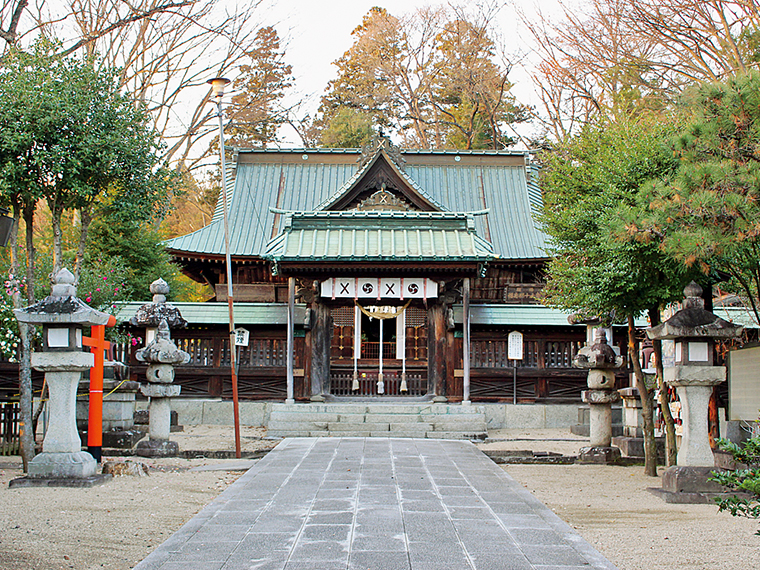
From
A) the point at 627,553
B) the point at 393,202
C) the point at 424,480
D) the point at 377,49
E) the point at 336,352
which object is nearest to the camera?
A: the point at 627,553

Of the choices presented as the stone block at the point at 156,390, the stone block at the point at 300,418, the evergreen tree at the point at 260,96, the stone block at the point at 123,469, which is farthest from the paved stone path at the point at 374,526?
Result: the evergreen tree at the point at 260,96

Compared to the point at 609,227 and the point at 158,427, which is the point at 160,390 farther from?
the point at 609,227

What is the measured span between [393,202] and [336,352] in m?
4.79

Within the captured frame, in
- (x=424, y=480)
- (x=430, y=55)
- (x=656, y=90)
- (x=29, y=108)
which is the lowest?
(x=424, y=480)

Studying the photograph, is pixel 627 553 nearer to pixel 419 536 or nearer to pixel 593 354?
pixel 419 536

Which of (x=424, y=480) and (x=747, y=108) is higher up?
(x=747, y=108)

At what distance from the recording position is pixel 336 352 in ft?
66.2

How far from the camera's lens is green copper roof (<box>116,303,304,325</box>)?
16.3 metres

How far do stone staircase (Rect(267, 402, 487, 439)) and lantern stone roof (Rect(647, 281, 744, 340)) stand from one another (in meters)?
6.47

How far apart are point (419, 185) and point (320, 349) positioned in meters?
8.15

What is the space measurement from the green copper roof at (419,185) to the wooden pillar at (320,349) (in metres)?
4.53

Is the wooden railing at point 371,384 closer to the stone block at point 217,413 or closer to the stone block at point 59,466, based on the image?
the stone block at point 217,413

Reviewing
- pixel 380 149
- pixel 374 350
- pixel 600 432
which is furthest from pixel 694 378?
pixel 374 350

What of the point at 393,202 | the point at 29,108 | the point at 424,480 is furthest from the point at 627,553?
the point at 393,202
